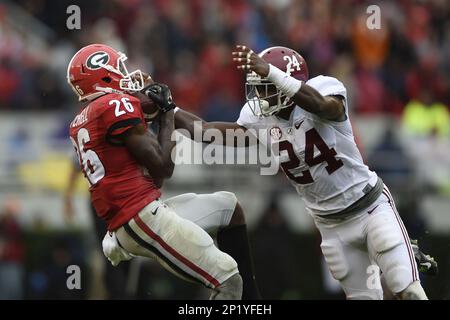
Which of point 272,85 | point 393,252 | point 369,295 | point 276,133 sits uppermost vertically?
point 272,85

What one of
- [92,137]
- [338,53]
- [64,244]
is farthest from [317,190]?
[338,53]

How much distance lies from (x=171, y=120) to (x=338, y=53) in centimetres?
703

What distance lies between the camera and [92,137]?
6215 millimetres

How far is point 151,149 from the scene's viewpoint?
6.13 metres

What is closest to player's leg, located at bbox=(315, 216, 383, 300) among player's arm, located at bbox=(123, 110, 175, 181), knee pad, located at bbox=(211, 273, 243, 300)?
knee pad, located at bbox=(211, 273, 243, 300)

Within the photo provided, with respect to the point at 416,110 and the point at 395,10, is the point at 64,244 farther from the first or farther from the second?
the point at 395,10

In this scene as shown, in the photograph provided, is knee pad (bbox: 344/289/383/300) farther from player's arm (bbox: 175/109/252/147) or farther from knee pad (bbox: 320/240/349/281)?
player's arm (bbox: 175/109/252/147)

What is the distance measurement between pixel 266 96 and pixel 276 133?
0.28m

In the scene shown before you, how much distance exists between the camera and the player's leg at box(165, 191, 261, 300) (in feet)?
21.4

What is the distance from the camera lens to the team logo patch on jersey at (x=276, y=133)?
21.6 ft

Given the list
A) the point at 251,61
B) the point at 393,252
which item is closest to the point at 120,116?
the point at 251,61

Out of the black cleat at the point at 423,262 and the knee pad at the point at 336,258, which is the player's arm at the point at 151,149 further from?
the black cleat at the point at 423,262

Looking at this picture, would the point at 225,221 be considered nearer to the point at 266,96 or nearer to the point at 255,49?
the point at 266,96

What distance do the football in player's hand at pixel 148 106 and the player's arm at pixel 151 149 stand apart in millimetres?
206
